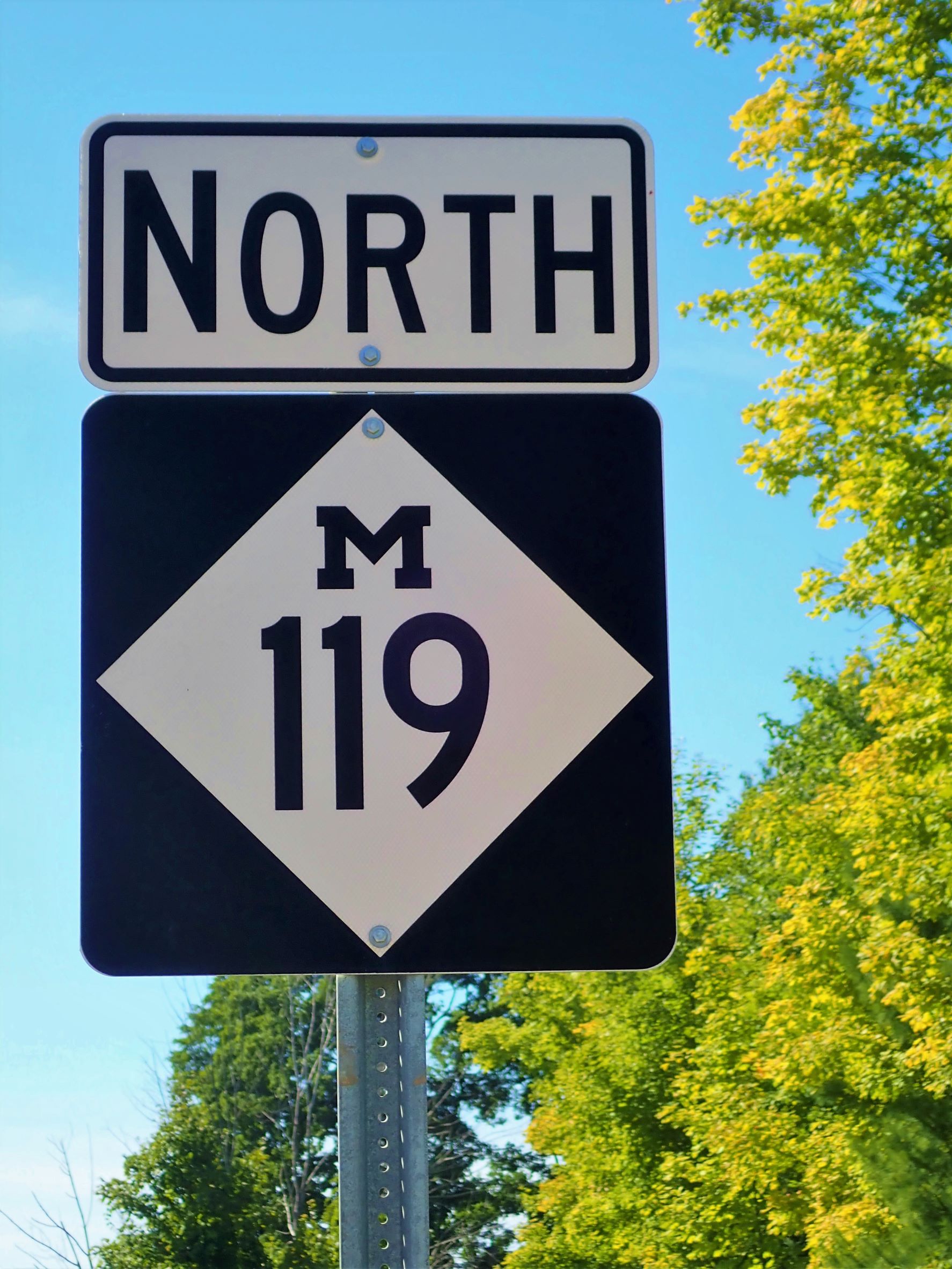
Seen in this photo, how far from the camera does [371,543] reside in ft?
5.79

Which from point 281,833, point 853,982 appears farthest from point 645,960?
point 853,982

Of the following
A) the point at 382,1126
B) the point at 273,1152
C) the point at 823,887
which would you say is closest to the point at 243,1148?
the point at 273,1152

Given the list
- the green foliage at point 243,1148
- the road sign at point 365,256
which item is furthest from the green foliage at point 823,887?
the road sign at point 365,256

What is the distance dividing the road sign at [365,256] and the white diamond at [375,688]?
0.18 meters

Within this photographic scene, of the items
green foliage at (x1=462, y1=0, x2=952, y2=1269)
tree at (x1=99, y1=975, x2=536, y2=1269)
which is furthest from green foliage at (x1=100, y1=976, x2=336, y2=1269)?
green foliage at (x1=462, y1=0, x2=952, y2=1269)

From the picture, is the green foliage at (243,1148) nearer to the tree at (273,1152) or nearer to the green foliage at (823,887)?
the tree at (273,1152)

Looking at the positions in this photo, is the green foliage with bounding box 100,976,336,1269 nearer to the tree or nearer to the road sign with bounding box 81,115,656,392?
the tree

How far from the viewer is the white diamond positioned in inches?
67.2

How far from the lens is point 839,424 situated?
41.4ft

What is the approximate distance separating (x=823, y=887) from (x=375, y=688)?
1675 cm

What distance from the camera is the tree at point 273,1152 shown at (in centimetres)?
3008

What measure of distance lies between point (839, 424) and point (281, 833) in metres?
11.5

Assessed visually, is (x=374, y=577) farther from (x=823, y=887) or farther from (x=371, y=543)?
(x=823, y=887)

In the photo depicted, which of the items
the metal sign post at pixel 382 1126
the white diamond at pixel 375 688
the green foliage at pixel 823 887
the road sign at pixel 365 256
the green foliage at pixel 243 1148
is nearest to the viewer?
the metal sign post at pixel 382 1126
